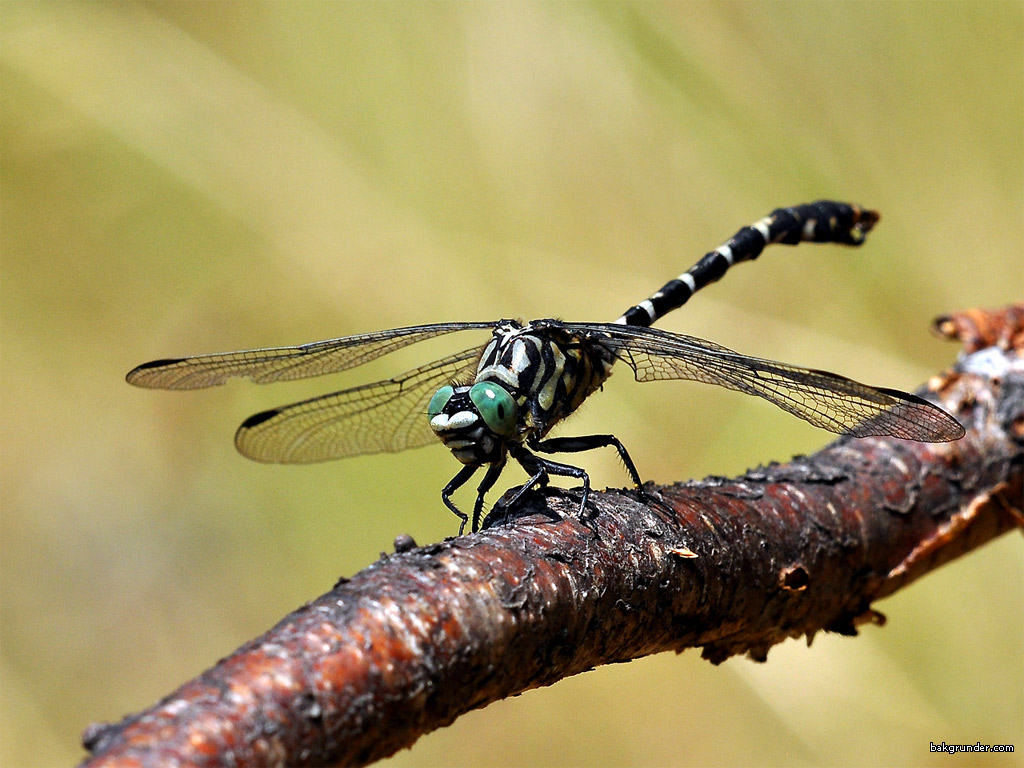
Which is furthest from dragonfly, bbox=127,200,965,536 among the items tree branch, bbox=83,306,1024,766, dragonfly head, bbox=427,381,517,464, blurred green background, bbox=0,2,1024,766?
blurred green background, bbox=0,2,1024,766

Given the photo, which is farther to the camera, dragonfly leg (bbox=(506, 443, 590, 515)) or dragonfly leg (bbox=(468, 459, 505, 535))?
dragonfly leg (bbox=(468, 459, 505, 535))

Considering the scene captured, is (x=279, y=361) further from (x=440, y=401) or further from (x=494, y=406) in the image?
(x=494, y=406)

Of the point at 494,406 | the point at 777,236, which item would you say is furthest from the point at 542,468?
the point at 777,236

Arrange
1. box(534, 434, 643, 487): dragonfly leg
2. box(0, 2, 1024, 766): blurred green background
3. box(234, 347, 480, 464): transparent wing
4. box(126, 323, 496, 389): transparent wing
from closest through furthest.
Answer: box(534, 434, 643, 487): dragonfly leg < box(126, 323, 496, 389): transparent wing < box(234, 347, 480, 464): transparent wing < box(0, 2, 1024, 766): blurred green background

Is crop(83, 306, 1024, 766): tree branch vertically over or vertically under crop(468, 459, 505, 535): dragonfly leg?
under

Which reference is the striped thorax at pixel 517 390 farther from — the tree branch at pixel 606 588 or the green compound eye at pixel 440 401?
the tree branch at pixel 606 588

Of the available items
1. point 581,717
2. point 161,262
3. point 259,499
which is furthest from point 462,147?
point 581,717

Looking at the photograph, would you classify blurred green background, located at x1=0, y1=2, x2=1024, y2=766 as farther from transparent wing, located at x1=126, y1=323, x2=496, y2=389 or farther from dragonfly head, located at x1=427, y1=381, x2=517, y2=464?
dragonfly head, located at x1=427, y1=381, x2=517, y2=464
